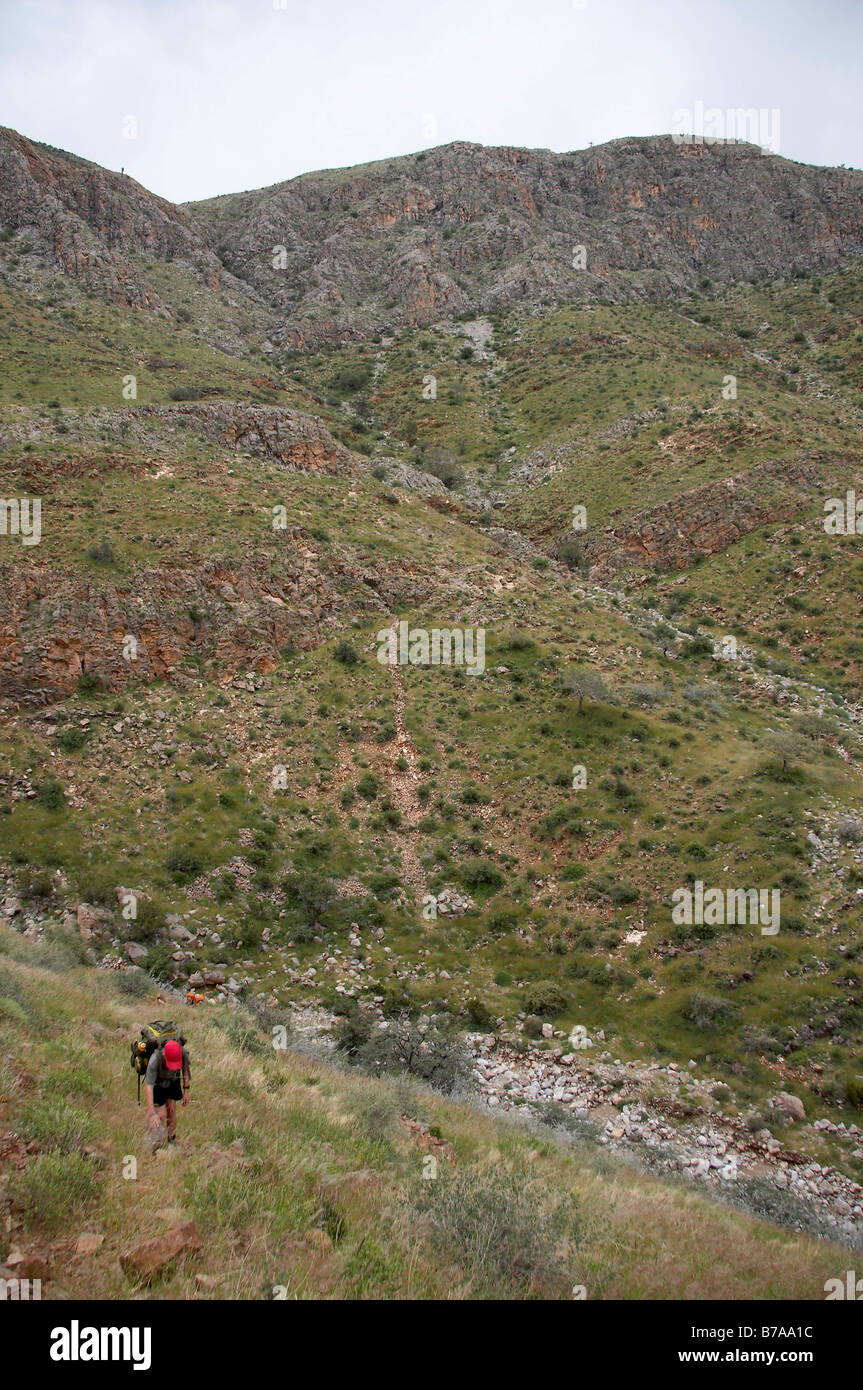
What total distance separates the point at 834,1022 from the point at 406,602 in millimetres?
21136

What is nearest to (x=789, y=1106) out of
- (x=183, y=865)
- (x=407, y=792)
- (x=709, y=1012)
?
(x=709, y=1012)

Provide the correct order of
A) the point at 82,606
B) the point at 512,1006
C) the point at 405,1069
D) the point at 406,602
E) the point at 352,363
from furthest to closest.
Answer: the point at 352,363, the point at 406,602, the point at 82,606, the point at 512,1006, the point at 405,1069

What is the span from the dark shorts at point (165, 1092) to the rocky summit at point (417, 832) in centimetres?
34

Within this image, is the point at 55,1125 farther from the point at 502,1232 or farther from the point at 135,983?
the point at 135,983

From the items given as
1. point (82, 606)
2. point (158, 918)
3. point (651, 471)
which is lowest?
point (158, 918)

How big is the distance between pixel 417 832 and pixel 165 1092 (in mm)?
13854

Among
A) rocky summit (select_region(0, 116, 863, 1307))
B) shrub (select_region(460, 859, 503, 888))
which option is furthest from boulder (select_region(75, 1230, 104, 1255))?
shrub (select_region(460, 859, 503, 888))

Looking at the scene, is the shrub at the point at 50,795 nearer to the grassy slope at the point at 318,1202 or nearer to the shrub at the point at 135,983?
the shrub at the point at 135,983

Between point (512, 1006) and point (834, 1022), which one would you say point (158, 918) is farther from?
point (834, 1022)

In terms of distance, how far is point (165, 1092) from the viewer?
6.21 metres
